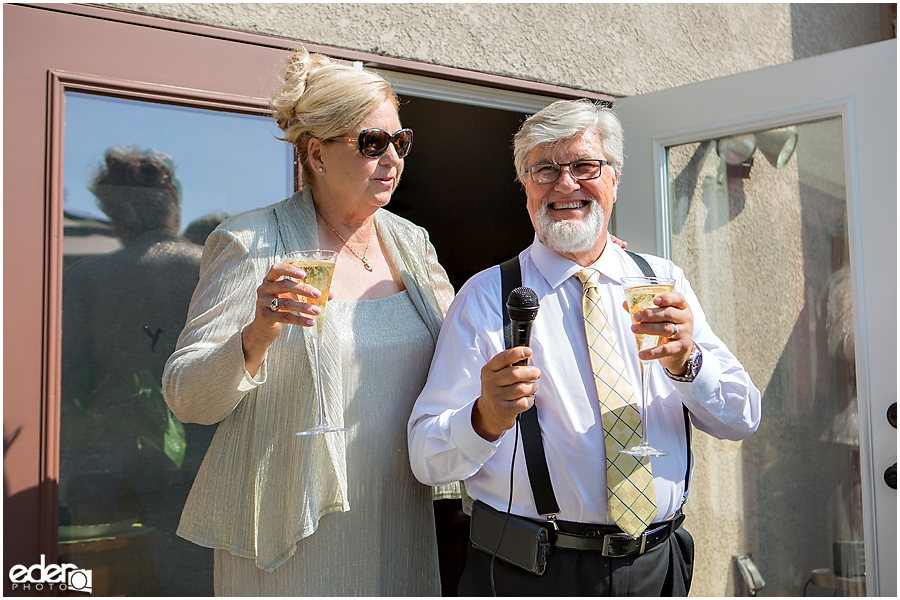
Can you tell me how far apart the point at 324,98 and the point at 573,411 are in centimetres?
117

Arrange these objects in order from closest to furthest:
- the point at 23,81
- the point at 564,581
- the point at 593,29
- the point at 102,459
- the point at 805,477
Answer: the point at 564,581 < the point at 23,81 < the point at 102,459 < the point at 805,477 < the point at 593,29

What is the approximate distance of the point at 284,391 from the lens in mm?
2055

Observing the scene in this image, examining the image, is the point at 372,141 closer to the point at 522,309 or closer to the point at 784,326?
the point at 522,309

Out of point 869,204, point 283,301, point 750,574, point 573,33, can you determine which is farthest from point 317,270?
point 750,574

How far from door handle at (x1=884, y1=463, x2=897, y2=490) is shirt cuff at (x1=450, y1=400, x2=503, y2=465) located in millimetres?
1826

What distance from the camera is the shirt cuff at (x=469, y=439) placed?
180 centimetres

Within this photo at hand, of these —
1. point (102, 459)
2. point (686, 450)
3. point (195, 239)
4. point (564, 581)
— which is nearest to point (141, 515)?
point (102, 459)

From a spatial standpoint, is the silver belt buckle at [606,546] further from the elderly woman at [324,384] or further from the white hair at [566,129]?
Answer: the white hair at [566,129]

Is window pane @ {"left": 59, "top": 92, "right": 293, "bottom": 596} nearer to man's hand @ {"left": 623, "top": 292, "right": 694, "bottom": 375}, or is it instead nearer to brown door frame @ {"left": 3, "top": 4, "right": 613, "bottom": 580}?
brown door frame @ {"left": 3, "top": 4, "right": 613, "bottom": 580}

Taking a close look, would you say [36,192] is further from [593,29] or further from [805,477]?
[805,477]

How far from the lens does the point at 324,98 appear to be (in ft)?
7.12

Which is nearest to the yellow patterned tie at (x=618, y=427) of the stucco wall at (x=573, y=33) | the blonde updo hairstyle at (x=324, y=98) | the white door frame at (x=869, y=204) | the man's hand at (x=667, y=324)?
the man's hand at (x=667, y=324)

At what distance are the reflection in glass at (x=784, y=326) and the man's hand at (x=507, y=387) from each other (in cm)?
194

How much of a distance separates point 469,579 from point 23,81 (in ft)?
6.98
